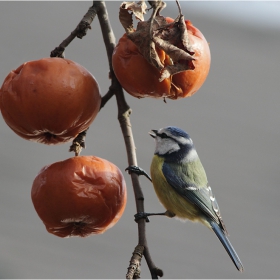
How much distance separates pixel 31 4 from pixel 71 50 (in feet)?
1.26

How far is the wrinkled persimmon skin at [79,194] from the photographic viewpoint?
1417mm

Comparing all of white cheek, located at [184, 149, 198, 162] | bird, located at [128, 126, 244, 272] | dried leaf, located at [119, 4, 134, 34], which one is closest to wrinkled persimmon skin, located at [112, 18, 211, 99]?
dried leaf, located at [119, 4, 134, 34]

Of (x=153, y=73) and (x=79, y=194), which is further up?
(x=153, y=73)

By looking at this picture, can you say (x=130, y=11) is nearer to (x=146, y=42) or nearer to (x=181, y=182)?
(x=146, y=42)

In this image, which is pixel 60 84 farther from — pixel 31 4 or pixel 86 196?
pixel 31 4

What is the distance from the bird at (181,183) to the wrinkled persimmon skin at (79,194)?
2.49ft

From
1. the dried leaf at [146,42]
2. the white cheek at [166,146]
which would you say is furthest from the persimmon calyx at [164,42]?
the white cheek at [166,146]

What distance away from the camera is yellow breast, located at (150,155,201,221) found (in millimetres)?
2234

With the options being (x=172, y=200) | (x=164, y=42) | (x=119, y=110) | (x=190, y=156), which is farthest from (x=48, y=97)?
(x=190, y=156)

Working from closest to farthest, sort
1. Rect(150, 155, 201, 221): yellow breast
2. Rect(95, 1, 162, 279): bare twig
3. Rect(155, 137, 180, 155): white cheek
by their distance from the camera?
Rect(95, 1, 162, 279): bare twig < Rect(150, 155, 201, 221): yellow breast < Rect(155, 137, 180, 155): white cheek

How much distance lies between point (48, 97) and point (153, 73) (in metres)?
0.28

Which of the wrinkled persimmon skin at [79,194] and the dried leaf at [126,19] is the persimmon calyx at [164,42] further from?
the wrinkled persimmon skin at [79,194]

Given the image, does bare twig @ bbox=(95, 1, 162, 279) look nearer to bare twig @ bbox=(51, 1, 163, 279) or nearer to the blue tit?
bare twig @ bbox=(51, 1, 163, 279)

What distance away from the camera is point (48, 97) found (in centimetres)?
130
